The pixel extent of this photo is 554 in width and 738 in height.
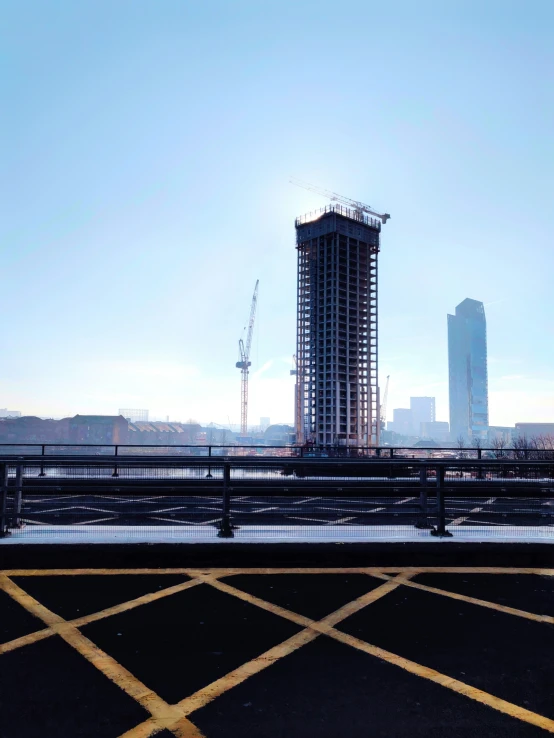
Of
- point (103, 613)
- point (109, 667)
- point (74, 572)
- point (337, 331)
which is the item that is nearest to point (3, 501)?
point (74, 572)

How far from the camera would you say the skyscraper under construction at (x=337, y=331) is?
593ft

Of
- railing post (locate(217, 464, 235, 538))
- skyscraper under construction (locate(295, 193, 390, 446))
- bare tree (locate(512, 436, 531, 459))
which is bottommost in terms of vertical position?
bare tree (locate(512, 436, 531, 459))

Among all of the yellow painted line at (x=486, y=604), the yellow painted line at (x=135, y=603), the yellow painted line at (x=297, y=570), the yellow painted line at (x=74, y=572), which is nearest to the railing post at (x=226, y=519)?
the yellow painted line at (x=297, y=570)

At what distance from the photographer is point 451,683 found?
3.95m

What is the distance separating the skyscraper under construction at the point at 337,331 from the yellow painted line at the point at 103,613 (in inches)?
6702

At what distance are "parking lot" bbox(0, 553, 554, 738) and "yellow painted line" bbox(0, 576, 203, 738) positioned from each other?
0.05 feet

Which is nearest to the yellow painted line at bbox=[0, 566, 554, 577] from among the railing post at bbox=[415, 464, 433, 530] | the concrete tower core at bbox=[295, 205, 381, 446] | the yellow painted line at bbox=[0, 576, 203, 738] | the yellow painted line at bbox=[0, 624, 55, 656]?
the yellow painted line at bbox=[0, 576, 203, 738]

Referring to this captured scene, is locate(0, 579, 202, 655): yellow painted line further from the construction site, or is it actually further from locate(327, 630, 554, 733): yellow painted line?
the construction site

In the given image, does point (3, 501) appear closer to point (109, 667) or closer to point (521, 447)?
point (109, 667)

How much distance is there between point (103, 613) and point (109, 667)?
126cm

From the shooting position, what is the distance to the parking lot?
3.44 meters

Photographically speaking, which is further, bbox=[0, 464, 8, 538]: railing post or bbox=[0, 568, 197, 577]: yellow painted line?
bbox=[0, 464, 8, 538]: railing post

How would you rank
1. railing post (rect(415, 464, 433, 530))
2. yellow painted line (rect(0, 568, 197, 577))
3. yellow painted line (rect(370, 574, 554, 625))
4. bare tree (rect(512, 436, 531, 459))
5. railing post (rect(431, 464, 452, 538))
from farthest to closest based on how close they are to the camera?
1. bare tree (rect(512, 436, 531, 459))
2. railing post (rect(415, 464, 433, 530))
3. railing post (rect(431, 464, 452, 538))
4. yellow painted line (rect(0, 568, 197, 577))
5. yellow painted line (rect(370, 574, 554, 625))

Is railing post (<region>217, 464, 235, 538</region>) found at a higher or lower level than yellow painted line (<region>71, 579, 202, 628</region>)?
higher
